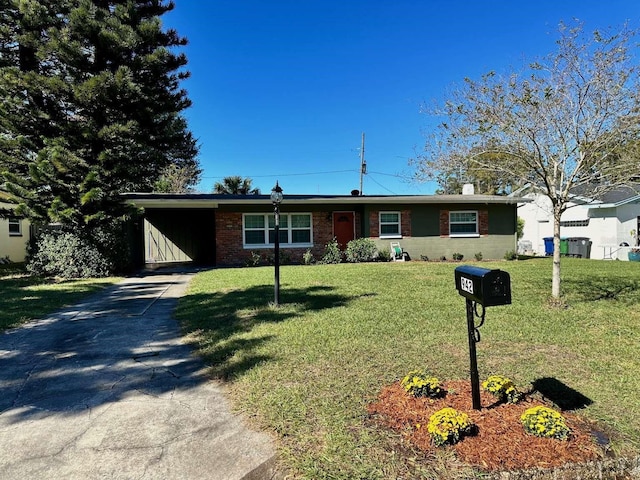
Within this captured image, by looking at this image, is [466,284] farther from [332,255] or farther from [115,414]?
[332,255]

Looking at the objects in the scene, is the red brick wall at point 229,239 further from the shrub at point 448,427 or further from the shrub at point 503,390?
the shrub at point 448,427

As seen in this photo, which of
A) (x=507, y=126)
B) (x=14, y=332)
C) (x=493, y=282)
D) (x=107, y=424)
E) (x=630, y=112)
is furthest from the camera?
(x=507, y=126)

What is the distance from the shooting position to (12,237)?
17.5 metres

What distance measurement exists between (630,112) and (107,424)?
817cm

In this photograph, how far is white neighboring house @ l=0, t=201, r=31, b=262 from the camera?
1659 cm

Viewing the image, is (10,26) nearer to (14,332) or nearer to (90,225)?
(90,225)

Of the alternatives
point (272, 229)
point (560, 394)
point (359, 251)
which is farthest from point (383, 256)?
point (560, 394)

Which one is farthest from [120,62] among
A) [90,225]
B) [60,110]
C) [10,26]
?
[90,225]

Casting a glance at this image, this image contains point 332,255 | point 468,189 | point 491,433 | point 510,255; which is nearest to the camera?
point 491,433

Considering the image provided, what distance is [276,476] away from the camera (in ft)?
8.04

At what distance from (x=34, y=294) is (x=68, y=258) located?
300 cm

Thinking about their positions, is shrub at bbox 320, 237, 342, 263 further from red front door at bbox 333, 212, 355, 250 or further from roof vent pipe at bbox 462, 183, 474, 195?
roof vent pipe at bbox 462, 183, 474, 195

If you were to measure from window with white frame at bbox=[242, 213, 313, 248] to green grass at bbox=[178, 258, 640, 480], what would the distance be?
22.4 feet

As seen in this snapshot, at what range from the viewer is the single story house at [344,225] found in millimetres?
15750
